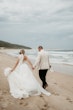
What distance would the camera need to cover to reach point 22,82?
31.1 feet

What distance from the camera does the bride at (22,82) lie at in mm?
9289

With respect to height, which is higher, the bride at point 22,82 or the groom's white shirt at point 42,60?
the groom's white shirt at point 42,60

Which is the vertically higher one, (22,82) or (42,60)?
(42,60)

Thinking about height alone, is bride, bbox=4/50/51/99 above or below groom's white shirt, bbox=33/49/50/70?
below

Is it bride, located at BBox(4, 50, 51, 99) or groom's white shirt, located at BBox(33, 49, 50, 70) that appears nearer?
bride, located at BBox(4, 50, 51, 99)

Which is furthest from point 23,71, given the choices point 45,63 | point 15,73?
point 45,63

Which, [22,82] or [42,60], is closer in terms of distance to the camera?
[22,82]

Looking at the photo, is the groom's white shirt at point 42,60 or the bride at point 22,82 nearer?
the bride at point 22,82

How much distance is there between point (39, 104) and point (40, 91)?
1.43 metres

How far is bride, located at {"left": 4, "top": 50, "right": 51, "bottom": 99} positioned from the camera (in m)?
9.29

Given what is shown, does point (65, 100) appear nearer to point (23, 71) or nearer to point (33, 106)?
point (33, 106)

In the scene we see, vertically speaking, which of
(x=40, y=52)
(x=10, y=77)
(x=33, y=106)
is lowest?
(x=33, y=106)

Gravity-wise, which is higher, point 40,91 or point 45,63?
point 45,63

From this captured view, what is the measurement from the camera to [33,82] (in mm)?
9531
